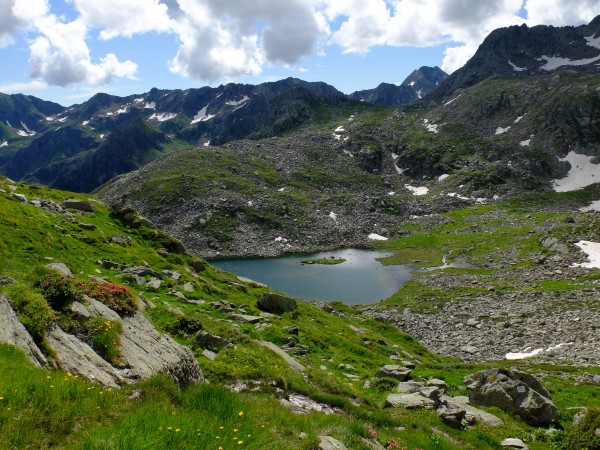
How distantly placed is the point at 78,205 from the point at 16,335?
41.7 metres

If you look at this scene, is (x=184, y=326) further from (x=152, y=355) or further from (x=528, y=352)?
(x=528, y=352)

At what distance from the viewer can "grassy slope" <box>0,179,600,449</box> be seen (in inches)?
316

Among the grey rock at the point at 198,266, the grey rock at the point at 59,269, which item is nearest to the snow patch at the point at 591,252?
the grey rock at the point at 198,266

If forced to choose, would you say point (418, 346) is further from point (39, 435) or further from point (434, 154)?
point (434, 154)

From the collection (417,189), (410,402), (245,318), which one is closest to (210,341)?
(410,402)

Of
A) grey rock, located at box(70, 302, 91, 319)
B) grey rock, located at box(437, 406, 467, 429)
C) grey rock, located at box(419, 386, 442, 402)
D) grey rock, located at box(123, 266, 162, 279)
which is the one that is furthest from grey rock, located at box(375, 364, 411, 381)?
grey rock, located at box(123, 266, 162, 279)

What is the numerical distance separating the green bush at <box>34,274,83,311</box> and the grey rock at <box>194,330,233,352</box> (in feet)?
24.9

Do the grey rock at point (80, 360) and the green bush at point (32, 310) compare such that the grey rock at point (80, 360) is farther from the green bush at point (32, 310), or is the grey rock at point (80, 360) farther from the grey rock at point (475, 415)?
the grey rock at point (475, 415)

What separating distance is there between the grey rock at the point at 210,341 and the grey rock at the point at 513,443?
12887 mm

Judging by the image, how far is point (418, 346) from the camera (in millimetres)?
48688

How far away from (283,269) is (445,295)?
44.8 metres

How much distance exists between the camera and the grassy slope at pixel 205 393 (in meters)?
8.02

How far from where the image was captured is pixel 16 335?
11.2 m

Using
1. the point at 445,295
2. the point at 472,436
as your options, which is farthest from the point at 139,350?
the point at 445,295
